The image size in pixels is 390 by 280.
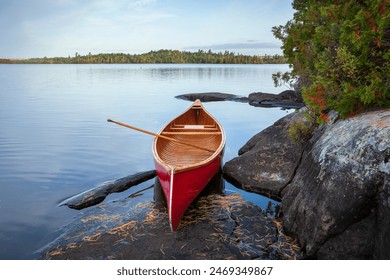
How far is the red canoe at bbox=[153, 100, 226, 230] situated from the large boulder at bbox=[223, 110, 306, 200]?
0.80 meters

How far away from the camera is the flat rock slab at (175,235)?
21.6ft

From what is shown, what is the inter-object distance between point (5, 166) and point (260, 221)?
11.1 m

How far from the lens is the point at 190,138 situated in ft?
44.6

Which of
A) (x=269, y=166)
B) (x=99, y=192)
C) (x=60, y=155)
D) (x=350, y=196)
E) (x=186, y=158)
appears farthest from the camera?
(x=60, y=155)

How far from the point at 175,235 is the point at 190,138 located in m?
6.79

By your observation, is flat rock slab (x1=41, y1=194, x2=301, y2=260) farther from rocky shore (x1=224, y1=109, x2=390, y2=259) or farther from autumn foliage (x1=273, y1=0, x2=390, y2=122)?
autumn foliage (x1=273, y1=0, x2=390, y2=122)

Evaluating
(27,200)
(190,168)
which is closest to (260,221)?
(190,168)

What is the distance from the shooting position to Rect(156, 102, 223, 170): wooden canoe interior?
11.1 meters

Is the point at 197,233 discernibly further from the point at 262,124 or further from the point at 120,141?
the point at 262,124

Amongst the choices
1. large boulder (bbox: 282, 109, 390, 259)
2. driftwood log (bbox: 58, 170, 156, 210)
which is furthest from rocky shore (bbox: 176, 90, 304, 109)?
large boulder (bbox: 282, 109, 390, 259)

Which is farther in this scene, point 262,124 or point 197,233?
point 262,124

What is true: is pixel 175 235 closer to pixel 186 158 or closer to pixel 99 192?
pixel 99 192

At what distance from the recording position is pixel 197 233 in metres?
7.32

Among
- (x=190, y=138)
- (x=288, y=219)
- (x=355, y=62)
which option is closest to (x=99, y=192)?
(x=190, y=138)
